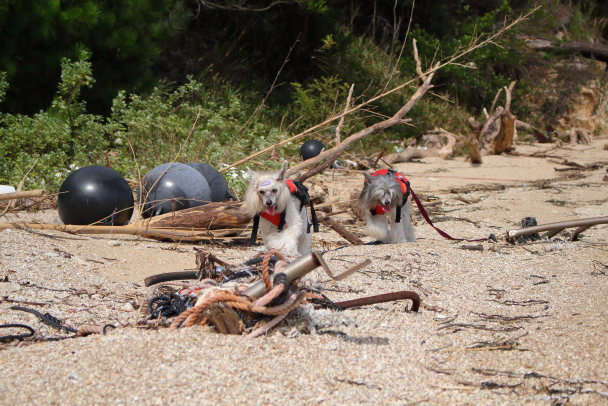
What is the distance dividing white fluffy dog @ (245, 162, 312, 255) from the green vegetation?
2.19 m

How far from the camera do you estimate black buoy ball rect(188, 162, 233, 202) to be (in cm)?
812

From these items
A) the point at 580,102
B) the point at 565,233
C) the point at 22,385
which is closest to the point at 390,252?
the point at 565,233

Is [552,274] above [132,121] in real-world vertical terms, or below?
below

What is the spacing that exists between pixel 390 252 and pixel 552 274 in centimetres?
141

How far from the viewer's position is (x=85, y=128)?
10750 mm

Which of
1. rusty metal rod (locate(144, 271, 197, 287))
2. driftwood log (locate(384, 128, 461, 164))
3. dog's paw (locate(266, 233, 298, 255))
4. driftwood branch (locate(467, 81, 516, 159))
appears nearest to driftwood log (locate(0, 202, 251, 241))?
dog's paw (locate(266, 233, 298, 255))

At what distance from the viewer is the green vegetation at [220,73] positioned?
33.7 ft

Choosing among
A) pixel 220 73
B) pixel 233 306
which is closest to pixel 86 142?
pixel 233 306

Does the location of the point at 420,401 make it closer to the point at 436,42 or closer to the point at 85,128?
the point at 85,128

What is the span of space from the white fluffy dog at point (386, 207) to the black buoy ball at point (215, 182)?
169 centimetres

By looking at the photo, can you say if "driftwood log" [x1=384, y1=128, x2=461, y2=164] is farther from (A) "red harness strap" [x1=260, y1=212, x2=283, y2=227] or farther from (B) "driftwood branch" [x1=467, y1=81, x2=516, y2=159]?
(A) "red harness strap" [x1=260, y1=212, x2=283, y2=227]

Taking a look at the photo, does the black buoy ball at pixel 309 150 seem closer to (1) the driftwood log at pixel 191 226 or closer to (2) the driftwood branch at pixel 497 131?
(2) the driftwood branch at pixel 497 131

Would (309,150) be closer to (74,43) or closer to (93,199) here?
(74,43)

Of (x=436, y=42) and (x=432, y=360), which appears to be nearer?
(x=432, y=360)
